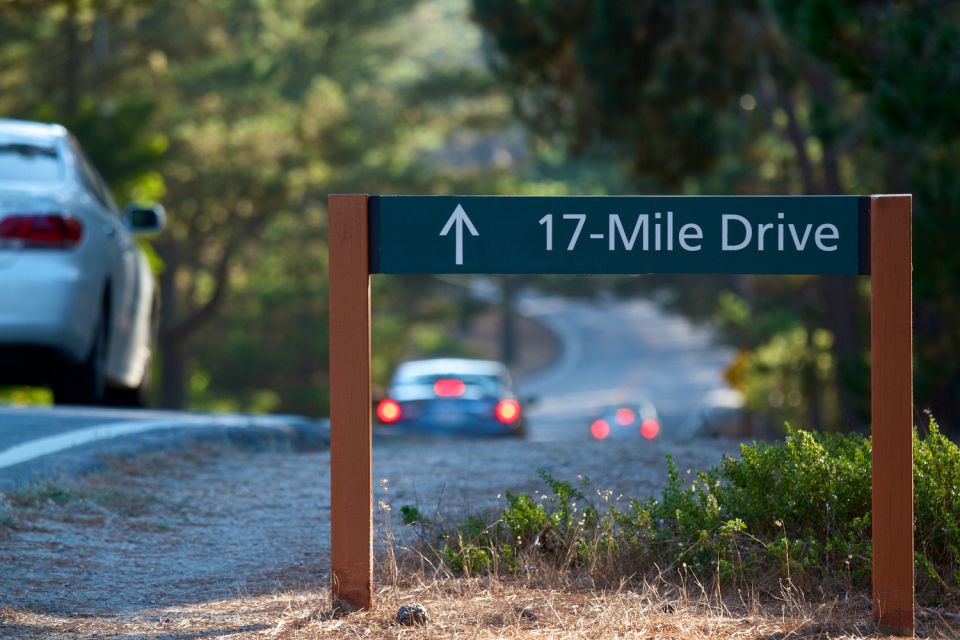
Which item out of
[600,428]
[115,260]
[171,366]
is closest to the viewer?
[115,260]

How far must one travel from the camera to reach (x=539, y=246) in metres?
4.78

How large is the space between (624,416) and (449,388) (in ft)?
65.8

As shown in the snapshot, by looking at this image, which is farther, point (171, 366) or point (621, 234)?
point (171, 366)

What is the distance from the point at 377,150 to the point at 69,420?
3128 centimetres

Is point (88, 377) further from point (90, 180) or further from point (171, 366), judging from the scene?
point (171, 366)

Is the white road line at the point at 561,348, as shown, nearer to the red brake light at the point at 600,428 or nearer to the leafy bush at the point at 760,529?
the red brake light at the point at 600,428

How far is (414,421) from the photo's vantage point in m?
17.1

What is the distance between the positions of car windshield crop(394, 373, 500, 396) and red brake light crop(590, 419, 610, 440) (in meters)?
16.8

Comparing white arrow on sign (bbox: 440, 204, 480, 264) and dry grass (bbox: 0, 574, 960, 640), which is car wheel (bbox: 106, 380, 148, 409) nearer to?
dry grass (bbox: 0, 574, 960, 640)

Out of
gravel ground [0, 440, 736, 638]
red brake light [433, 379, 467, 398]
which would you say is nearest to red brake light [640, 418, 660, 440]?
red brake light [433, 379, 467, 398]

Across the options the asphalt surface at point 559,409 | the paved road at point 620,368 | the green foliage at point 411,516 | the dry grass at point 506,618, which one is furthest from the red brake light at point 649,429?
the dry grass at point 506,618

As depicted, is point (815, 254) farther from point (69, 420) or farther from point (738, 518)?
point (69, 420)

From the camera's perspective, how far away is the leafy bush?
5.14 meters

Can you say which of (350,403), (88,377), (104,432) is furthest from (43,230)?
(350,403)
